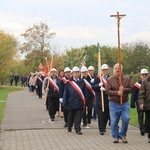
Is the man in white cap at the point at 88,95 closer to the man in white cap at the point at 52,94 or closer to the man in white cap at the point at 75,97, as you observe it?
the man in white cap at the point at 75,97

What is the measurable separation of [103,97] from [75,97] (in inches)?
32.9

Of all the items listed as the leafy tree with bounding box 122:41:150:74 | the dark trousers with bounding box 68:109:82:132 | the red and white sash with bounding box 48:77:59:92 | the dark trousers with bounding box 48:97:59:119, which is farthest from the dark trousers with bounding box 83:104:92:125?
the leafy tree with bounding box 122:41:150:74

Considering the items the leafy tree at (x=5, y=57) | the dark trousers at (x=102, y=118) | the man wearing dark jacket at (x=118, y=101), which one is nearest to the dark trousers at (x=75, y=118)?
the dark trousers at (x=102, y=118)

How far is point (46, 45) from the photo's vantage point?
61.2m

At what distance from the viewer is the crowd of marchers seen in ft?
35.8

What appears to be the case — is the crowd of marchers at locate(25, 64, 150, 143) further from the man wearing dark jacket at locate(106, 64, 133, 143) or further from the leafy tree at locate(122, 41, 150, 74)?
the leafy tree at locate(122, 41, 150, 74)

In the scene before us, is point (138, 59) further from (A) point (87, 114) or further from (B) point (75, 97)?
(B) point (75, 97)

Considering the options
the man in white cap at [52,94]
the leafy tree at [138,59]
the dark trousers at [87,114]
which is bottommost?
the dark trousers at [87,114]

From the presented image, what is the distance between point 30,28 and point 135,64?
16.5 meters

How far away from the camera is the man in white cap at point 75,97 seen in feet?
42.5

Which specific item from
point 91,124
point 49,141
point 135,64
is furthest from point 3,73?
point 49,141

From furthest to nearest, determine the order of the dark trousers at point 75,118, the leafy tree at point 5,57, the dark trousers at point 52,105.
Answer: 1. the leafy tree at point 5,57
2. the dark trousers at point 52,105
3. the dark trousers at point 75,118

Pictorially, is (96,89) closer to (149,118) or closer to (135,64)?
(149,118)

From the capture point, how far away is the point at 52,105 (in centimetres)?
1619
